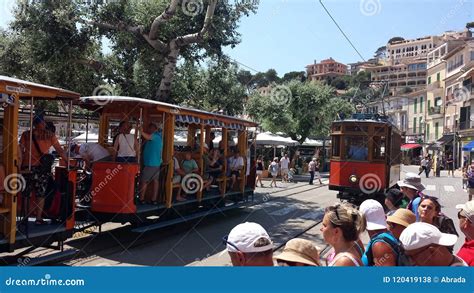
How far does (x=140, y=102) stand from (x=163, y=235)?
10.4 ft

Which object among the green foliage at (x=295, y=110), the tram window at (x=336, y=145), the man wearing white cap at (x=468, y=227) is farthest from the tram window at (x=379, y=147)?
the green foliage at (x=295, y=110)

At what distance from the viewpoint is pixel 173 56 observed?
46.5 feet

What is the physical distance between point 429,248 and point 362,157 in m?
12.2

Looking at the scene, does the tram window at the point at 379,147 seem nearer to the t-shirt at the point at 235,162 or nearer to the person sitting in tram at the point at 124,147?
the t-shirt at the point at 235,162

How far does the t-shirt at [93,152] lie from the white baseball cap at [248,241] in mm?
6967

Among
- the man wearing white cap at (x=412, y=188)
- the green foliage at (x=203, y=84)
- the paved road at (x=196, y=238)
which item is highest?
the green foliage at (x=203, y=84)

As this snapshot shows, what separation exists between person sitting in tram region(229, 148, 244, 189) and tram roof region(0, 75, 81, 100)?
275 inches

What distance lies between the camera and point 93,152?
30.8 feet

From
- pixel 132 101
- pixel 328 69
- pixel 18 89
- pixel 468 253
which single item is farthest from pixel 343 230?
pixel 328 69

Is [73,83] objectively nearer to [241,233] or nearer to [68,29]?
[68,29]

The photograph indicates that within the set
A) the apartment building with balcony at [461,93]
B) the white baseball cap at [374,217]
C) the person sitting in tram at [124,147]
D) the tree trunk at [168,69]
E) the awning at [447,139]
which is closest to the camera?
the white baseball cap at [374,217]

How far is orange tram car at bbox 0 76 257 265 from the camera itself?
267 inches

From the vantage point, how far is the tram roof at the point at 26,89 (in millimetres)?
6364

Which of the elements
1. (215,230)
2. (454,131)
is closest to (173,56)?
(215,230)
